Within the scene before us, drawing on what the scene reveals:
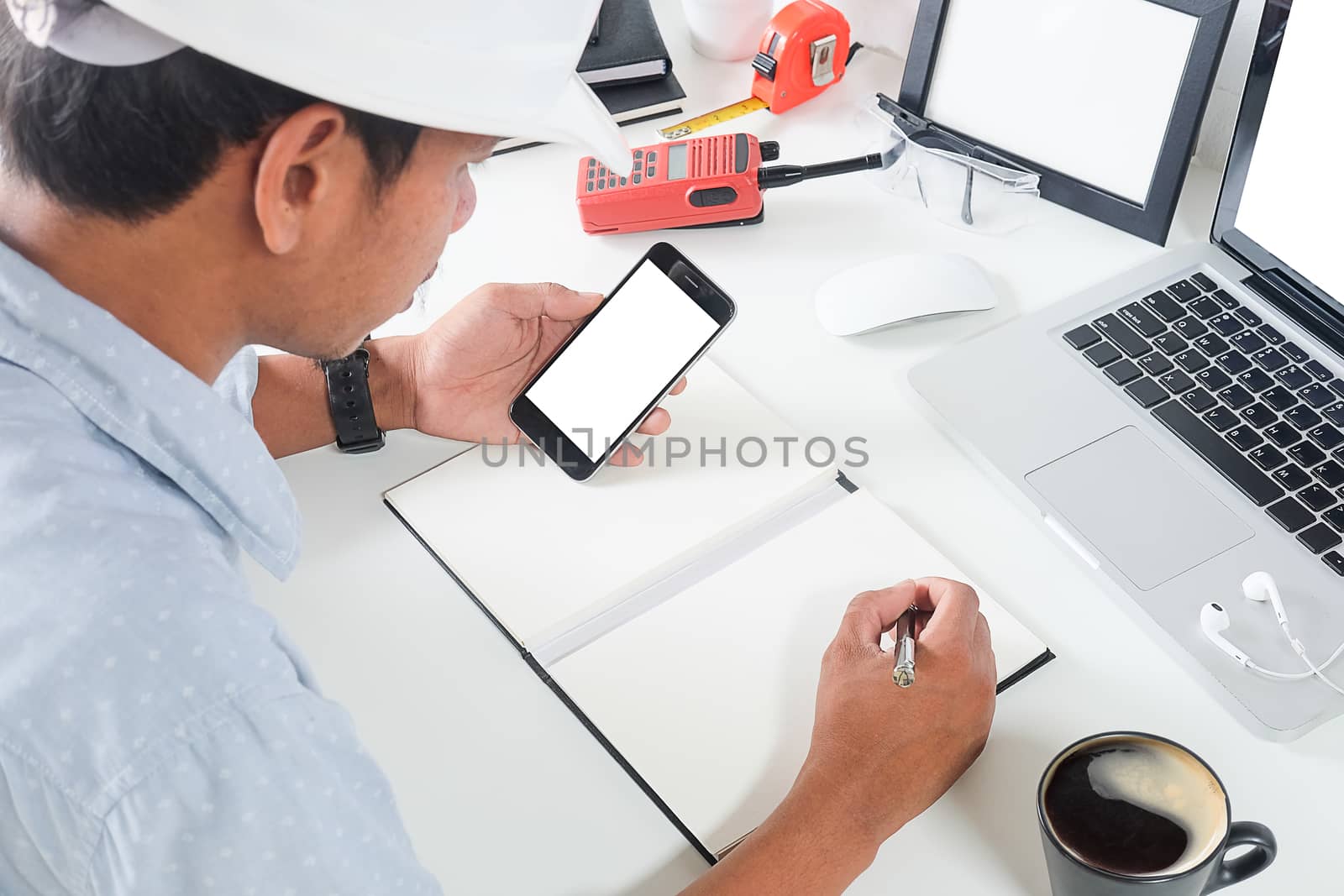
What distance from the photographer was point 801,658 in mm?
802

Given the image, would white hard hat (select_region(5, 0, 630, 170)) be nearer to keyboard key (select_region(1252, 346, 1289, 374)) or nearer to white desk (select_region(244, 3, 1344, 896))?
white desk (select_region(244, 3, 1344, 896))

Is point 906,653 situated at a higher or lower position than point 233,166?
lower

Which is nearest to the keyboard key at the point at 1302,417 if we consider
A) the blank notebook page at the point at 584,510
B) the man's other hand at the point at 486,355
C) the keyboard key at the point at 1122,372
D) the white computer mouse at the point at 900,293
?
the keyboard key at the point at 1122,372

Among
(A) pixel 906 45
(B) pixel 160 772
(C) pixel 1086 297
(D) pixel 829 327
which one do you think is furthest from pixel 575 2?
(A) pixel 906 45

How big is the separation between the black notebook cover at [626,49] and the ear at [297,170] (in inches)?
27.1

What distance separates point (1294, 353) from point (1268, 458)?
0.36 feet

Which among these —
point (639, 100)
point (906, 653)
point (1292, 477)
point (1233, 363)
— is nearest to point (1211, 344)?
point (1233, 363)

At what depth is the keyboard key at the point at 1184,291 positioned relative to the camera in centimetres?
100

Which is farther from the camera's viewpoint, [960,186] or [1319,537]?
[960,186]

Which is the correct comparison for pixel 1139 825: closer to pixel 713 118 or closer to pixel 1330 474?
pixel 1330 474

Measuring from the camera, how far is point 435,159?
64cm

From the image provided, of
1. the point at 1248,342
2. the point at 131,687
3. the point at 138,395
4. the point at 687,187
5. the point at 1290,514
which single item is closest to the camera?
the point at 131,687

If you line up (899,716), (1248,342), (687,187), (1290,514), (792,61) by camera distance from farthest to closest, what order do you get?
1. (792,61)
2. (687,187)
3. (1248,342)
4. (1290,514)
5. (899,716)

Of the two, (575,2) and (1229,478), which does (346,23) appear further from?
(1229,478)
